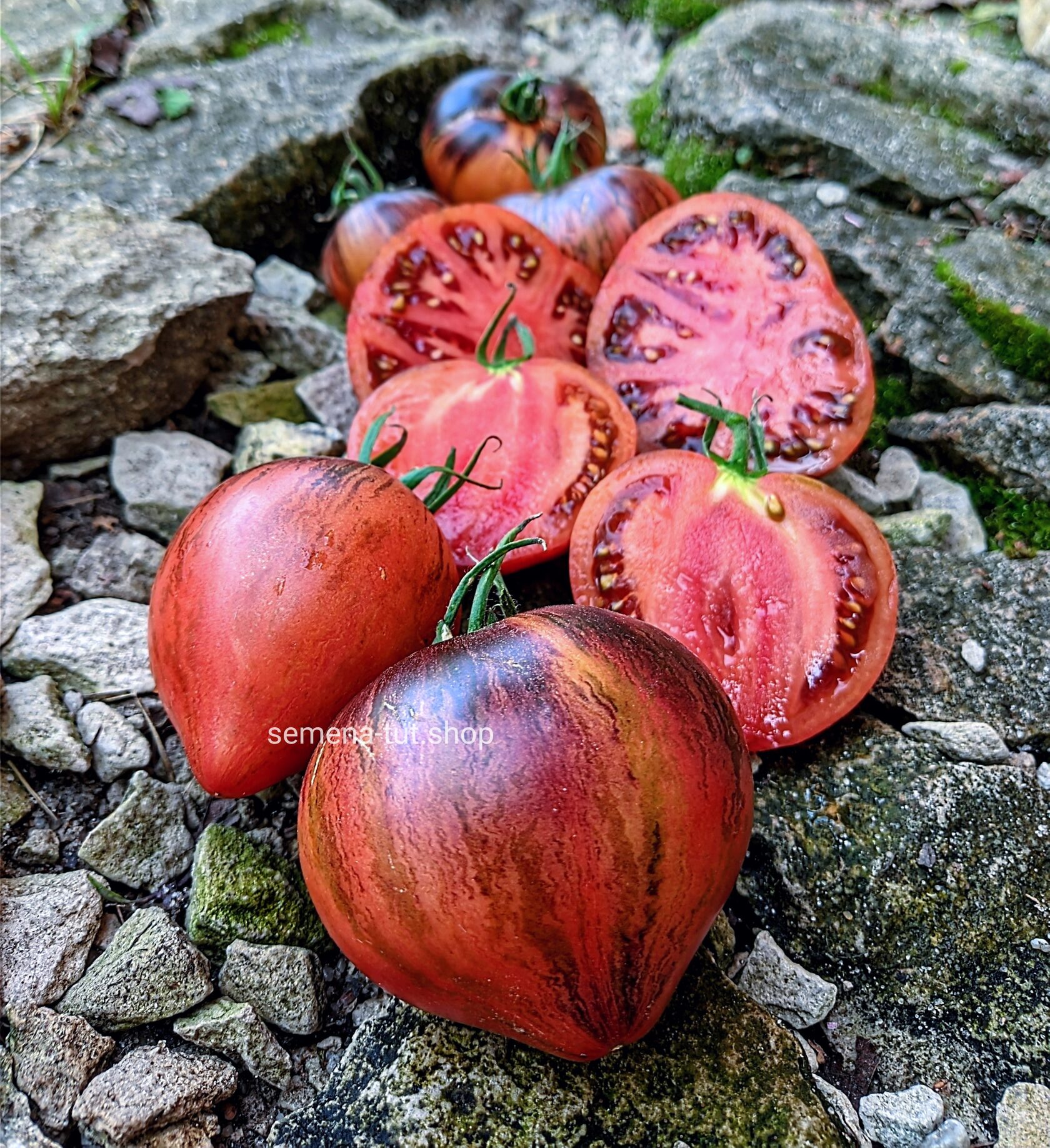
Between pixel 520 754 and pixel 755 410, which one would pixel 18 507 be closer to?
pixel 520 754

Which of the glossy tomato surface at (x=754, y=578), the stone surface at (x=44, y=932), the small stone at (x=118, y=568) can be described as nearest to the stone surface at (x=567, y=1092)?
the stone surface at (x=44, y=932)

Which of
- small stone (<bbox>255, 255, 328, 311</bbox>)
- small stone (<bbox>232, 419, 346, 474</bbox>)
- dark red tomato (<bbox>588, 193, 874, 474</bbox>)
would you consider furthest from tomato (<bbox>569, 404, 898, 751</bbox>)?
small stone (<bbox>255, 255, 328, 311</bbox>)

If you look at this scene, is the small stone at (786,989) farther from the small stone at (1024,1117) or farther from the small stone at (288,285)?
the small stone at (288,285)

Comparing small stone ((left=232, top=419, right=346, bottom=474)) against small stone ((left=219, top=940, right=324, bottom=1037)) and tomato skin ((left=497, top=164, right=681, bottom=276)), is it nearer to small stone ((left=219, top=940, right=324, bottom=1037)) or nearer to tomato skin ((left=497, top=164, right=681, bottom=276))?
tomato skin ((left=497, top=164, right=681, bottom=276))

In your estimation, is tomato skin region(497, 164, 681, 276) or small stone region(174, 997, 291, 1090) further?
tomato skin region(497, 164, 681, 276)

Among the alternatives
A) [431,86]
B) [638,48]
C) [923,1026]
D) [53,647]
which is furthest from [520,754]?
[638,48]

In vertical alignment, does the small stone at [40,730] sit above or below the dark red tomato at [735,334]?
below
